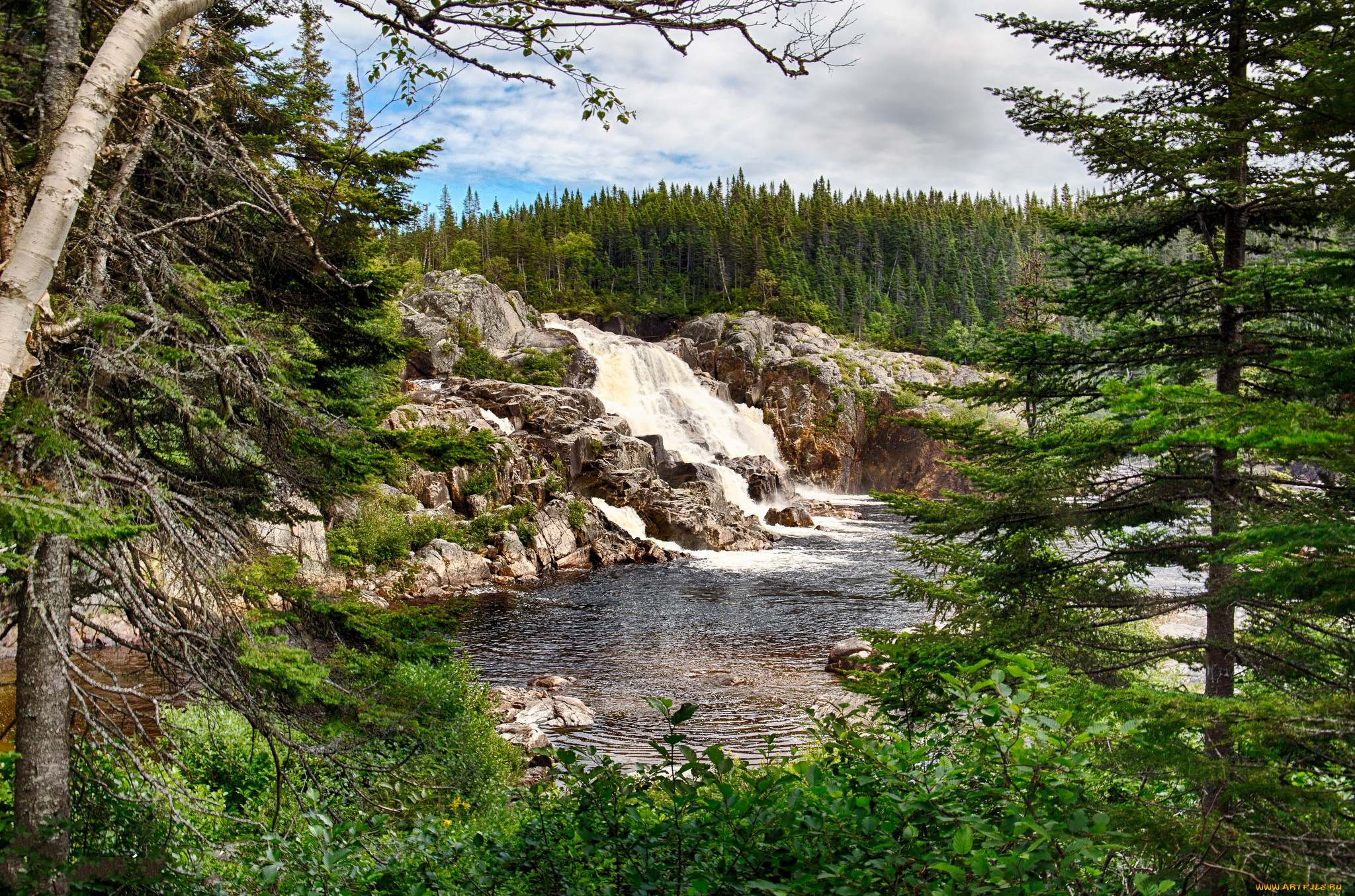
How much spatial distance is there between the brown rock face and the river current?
989 inches

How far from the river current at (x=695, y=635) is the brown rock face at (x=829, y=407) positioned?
25109 millimetres

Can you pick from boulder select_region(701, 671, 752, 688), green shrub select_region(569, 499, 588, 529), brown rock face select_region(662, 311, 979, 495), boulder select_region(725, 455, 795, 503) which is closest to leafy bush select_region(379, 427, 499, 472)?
boulder select_region(701, 671, 752, 688)

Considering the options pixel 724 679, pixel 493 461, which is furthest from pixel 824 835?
pixel 724 679

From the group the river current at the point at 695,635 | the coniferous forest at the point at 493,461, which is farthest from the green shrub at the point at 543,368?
the coniferous forest at the point at 493,461

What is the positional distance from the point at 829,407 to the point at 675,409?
49.3ft

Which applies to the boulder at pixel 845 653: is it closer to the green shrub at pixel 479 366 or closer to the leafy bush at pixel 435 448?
the leafy bush at pixel 435 448

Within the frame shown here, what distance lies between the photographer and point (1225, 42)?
288 inches

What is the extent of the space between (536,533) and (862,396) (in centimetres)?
3547

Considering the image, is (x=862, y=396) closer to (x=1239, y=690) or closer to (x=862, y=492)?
(x=862, y=492)

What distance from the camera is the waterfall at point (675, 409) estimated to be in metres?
43.4

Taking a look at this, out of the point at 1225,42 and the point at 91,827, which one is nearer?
the point at 91,827

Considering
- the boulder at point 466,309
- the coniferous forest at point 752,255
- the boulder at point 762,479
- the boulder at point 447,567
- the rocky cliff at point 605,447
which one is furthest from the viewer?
the coniferous forest at point 752,255

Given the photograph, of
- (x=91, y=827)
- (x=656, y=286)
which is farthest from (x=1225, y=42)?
(x=656, y=286)

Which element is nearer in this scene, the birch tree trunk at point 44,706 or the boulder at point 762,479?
the birch tree trunk at point 44,706
